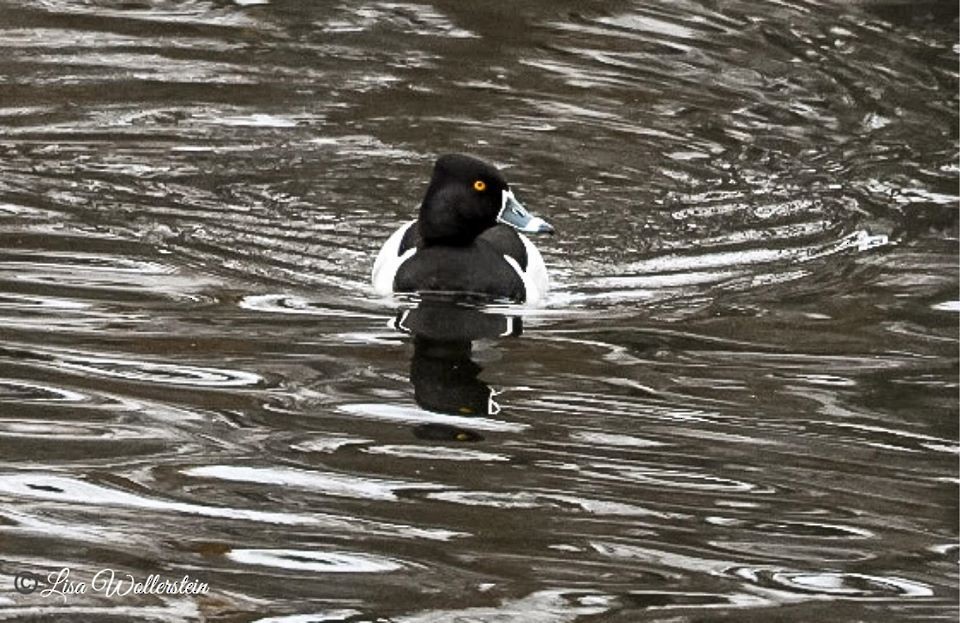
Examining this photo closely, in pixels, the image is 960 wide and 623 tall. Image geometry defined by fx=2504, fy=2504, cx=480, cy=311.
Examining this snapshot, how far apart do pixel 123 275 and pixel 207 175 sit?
2.22 metres

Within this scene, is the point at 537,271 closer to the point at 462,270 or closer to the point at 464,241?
the point at 462,270

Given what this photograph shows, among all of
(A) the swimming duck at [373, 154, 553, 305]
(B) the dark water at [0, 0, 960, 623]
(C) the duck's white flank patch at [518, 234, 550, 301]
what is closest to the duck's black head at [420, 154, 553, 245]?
(A) the swimming duck at [373, 154, 553, 305]

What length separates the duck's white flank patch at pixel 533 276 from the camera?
11.4 m

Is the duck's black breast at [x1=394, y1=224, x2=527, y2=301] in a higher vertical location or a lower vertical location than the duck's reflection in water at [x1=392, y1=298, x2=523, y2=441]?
higher

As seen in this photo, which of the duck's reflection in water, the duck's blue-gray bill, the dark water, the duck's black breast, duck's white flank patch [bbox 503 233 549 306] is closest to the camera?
the dark water

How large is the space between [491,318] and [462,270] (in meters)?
0.56

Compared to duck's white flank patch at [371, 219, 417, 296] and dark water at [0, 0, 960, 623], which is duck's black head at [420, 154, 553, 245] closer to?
duck's white flank patch at [371, 219, 417, 296]

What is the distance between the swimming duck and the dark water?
10.1 inches

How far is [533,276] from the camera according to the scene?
37.8ft

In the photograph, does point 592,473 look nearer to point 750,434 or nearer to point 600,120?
point 750,434

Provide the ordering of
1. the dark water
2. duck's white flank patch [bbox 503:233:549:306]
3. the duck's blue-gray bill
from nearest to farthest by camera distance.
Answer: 1. the dark water
2. duck's white flank patch [bbox 503:233:549:306]
3. the duck's blue-gray bill

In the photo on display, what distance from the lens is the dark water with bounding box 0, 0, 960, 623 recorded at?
24.7ft

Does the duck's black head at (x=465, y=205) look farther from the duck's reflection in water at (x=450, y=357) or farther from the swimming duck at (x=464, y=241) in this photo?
the duck's reflection in water at (x=450, y=357)

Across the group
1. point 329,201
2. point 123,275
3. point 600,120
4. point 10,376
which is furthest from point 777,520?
point 600,120
